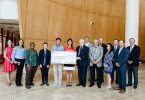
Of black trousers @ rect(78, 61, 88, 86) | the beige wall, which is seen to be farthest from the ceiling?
black trousers @ rect(78, 61, 88, 86)

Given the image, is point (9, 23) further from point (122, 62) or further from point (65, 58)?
point (122, 62)

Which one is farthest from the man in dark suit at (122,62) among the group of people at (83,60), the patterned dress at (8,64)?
the patterned dress at (8,64)

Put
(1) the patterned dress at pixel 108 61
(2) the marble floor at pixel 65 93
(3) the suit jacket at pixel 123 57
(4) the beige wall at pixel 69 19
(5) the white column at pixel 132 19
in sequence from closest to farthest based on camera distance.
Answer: (2) the marble floor at pixel 65 93, (3) the suit jacket at pixel 123 57, (1) the patterned dress at pixel 108 61, (4) the beige wall at pixel 69 19, (5) the white column at pixel 132 19

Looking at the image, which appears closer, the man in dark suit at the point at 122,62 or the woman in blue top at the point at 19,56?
the man in dark suit at the point at 122,62

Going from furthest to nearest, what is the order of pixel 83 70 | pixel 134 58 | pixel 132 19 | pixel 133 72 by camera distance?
pixel 132 19 < pixel 83 70 < pixel 133 72 < pixel 134 58

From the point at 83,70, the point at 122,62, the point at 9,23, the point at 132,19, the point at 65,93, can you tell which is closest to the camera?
the point at 65,93

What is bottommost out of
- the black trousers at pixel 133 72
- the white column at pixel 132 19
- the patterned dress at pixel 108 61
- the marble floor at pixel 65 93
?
the marble floor at pixel 65 93

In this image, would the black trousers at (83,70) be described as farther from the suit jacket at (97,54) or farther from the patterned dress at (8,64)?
the patterned dress at (8,64)

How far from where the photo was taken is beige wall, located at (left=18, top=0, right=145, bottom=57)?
12.8 meters

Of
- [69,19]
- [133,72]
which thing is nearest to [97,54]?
[133,72]

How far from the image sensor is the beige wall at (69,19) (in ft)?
42.0

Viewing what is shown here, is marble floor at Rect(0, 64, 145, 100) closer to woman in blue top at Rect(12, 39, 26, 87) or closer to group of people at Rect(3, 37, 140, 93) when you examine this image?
group of people at Rect(3, 37, 140, 93)

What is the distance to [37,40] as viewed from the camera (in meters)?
13.4

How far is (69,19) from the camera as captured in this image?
15172 mm
